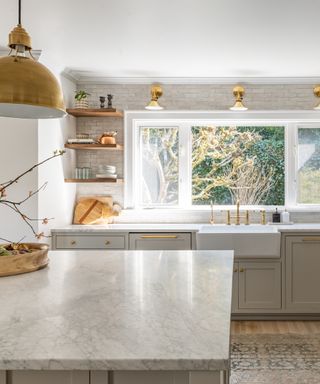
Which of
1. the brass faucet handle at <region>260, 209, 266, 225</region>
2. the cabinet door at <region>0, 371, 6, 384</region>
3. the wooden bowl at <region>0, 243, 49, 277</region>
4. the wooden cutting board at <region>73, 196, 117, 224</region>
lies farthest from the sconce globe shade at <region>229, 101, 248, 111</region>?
the cabinet door at <region>0, 371, 6, 384</region>

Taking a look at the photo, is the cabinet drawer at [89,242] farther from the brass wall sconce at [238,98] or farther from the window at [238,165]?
the brass wall sconce at [238,98]

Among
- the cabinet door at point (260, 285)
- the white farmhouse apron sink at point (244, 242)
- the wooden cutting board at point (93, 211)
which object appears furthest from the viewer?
the wooden cutting board at point (93, 211)

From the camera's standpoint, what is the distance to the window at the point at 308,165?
466 cm

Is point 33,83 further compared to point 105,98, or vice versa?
point 105,98

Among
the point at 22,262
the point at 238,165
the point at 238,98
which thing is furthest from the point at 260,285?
the point at 22,262

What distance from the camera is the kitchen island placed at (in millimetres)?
1010

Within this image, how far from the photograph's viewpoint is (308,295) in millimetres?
3998

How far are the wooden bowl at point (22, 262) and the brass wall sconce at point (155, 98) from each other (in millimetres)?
2586

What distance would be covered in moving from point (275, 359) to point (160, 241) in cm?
145

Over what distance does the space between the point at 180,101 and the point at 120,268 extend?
2.89 m

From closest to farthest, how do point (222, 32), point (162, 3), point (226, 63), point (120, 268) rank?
1. point (120, 268)
2. point (162, 3)
3. point (222, 32)
4. point (226, 63)

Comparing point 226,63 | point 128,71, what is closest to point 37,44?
point 128,71

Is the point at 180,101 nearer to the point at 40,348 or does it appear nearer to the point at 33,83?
the point at 33,83

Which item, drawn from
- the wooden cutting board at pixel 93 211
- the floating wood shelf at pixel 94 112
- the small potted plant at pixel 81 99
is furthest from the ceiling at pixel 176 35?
the wooden cutting board at pixel 93 211
